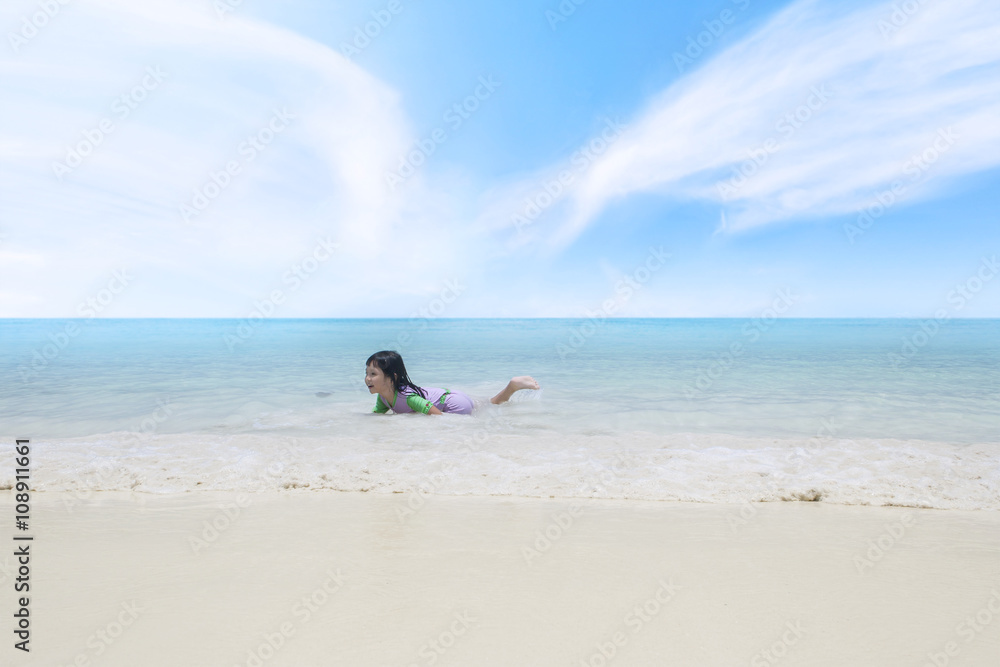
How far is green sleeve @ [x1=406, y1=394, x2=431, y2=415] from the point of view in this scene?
8.48 metres

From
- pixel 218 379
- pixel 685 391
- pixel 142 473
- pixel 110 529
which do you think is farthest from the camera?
pixel 218 379

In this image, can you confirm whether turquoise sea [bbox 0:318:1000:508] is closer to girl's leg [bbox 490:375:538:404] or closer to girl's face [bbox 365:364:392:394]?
girl's leg [bbox 490:375:538:404]

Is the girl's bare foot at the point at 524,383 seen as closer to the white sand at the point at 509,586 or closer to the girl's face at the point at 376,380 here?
the girl's face at the point at 376,380

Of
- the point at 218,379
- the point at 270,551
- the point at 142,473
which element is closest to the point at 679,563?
the point at 270,551

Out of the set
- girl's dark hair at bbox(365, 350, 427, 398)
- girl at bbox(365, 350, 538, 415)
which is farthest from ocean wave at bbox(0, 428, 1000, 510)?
girl's dark hair at bbox(365, 350, 427, 398)

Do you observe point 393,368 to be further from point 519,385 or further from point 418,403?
point 519,385

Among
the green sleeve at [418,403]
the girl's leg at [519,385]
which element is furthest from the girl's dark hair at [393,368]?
the girl's leg at [519,385]

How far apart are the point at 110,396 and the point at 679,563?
12.2 metres

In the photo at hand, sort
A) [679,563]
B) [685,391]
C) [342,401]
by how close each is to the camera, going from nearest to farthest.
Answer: [679,563] < [342,401] < [685,391]

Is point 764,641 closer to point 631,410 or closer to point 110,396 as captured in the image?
point 631,410

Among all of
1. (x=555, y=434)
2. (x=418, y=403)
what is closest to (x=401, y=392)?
(x=418, y=403)

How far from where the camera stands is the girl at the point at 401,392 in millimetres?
8586

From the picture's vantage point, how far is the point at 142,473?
5.11m

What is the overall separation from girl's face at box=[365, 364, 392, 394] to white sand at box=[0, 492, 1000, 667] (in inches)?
176
